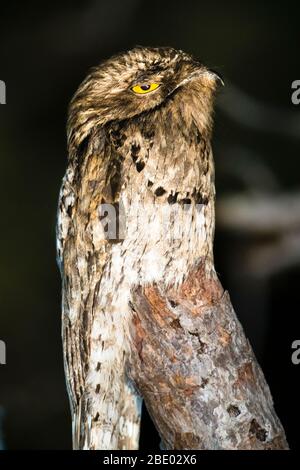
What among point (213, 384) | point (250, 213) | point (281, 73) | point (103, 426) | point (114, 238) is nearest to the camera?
point (213, 384)

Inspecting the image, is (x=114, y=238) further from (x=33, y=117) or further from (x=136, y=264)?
(x=33, y=117)

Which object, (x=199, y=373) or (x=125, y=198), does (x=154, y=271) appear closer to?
(x=125, y=198)

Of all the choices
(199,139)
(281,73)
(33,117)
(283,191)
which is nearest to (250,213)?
(283,191)

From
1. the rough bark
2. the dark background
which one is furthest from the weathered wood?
the dark background

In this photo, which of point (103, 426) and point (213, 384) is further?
point (103, 426)

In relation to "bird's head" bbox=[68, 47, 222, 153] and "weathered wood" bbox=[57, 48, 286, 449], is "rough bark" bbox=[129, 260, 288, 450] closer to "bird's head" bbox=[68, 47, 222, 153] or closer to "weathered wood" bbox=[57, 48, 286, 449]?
"weathered wood" bbox=[57, 48, 286, 449]

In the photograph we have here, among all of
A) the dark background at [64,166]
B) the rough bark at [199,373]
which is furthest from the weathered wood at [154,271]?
the dark background at [64,166]

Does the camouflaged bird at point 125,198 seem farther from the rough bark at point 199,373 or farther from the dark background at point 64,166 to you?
the dark background at point 64,166
